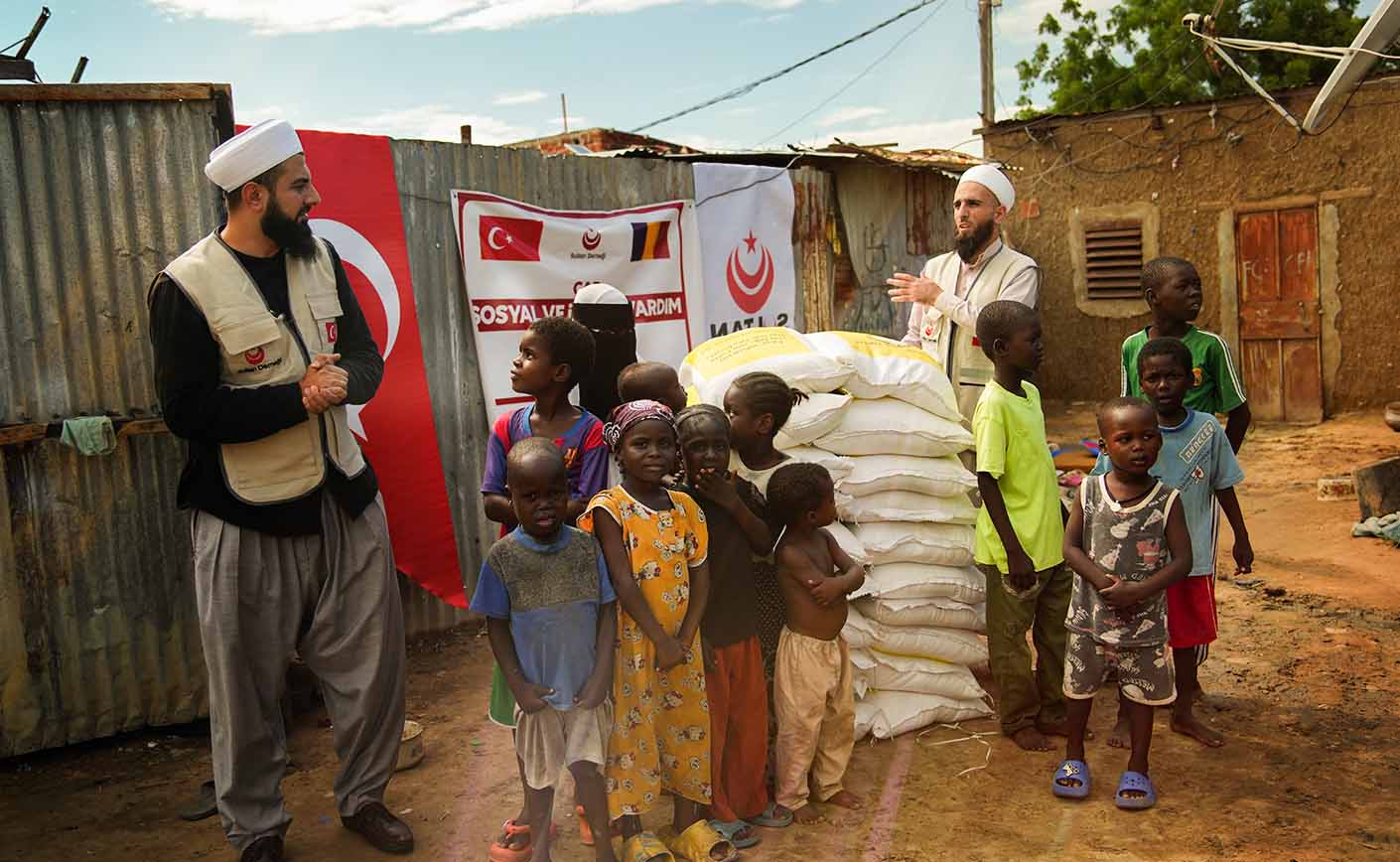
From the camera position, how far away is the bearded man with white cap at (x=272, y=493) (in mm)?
3062

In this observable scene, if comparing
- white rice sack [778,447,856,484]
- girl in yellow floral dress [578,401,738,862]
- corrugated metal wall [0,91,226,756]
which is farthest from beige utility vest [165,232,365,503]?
white rice sack [778,447,856,484]

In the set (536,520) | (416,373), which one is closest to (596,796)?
(536,520)

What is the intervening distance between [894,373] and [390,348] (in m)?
2.43

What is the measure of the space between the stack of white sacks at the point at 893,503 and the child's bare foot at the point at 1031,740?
0.81 ft

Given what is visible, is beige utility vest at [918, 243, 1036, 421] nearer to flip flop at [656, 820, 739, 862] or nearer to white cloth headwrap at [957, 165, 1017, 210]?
white cloth headwrap at [957, 165, 1017, 210]

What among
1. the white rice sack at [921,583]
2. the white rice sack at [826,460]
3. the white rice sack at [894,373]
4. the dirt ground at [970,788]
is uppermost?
the white rice sack at [894,373]

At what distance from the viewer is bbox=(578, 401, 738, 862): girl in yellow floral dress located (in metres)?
2.95

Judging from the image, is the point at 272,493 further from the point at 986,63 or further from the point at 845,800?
the point at 986,63

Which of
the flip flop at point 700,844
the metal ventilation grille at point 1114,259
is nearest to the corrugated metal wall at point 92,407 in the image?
the flip flop at point 700,844

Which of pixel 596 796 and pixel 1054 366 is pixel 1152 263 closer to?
pixel 596 796

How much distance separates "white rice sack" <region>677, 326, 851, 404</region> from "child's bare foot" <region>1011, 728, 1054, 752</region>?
4.62 ft

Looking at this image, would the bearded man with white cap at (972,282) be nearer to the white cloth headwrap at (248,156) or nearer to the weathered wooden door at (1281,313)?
the white cloth headwrap at (248,156)

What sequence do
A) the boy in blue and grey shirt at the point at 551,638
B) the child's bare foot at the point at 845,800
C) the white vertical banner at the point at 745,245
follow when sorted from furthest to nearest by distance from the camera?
the white vertical banner at the point at 745,245, the child's bare foot at the point at 845,800, the boy in blue and grey shirt at the point at 551,638

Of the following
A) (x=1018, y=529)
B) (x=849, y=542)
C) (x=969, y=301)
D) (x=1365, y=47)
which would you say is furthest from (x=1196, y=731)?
(x=1365, y=47)
